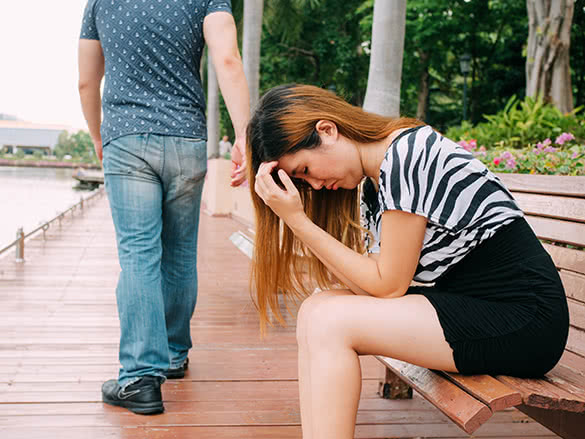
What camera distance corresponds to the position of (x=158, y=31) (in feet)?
8.91

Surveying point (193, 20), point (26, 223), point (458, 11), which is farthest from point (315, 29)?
point (193, 20)

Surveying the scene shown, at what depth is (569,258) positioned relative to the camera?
7.92ft

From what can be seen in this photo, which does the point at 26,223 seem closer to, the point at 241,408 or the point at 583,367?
the point at 241,408

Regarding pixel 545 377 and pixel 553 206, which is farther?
pixel 553 206

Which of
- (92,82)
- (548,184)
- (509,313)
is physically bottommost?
(509,313)

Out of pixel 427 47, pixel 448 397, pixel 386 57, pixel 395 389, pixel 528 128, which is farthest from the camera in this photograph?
pixel 427 47

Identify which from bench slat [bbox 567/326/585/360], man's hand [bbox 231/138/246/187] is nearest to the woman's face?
man's hand [bbox 231/138/246/187]

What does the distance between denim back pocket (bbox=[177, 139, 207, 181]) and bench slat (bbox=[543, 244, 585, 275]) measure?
59.0 inches

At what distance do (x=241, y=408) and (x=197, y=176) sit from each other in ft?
3.33

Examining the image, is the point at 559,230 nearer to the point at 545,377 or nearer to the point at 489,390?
the point at 545,377

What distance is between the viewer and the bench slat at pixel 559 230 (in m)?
2.35

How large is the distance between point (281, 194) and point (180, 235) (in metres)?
1.05

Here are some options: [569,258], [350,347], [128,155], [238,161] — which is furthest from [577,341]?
[128,155]

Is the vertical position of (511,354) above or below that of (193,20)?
below
